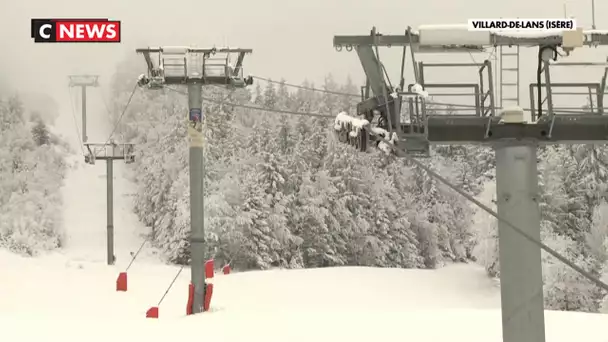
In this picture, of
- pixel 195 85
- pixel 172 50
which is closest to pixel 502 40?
pixel 172 50

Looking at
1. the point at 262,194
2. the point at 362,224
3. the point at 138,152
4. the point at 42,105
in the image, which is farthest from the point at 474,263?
the point at 42,105

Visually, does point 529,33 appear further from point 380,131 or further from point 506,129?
point 380,131

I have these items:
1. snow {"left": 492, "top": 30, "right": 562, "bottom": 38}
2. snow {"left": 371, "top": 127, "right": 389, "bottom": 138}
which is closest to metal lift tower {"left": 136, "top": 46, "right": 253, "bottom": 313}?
snow {"left": 371, "top": 127, "right": 389, "bottom": 138}

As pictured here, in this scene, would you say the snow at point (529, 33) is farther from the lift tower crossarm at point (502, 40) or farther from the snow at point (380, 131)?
the snow at point (380, 131)

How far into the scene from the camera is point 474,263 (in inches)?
1740

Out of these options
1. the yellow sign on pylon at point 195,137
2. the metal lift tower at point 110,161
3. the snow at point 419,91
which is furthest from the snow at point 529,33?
the metal lift tower at point 110,161

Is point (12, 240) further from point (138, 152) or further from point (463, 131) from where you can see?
point (463, 131)

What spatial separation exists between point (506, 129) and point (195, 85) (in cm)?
1250

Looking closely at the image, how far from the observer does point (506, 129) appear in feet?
25.3

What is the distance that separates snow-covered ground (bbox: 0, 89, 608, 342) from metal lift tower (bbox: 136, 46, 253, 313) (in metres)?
1.84

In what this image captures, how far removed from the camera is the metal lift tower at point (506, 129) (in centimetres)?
738

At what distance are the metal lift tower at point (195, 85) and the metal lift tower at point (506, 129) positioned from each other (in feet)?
36.7

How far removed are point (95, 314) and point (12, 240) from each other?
86.9 feet

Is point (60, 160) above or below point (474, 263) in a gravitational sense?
above
